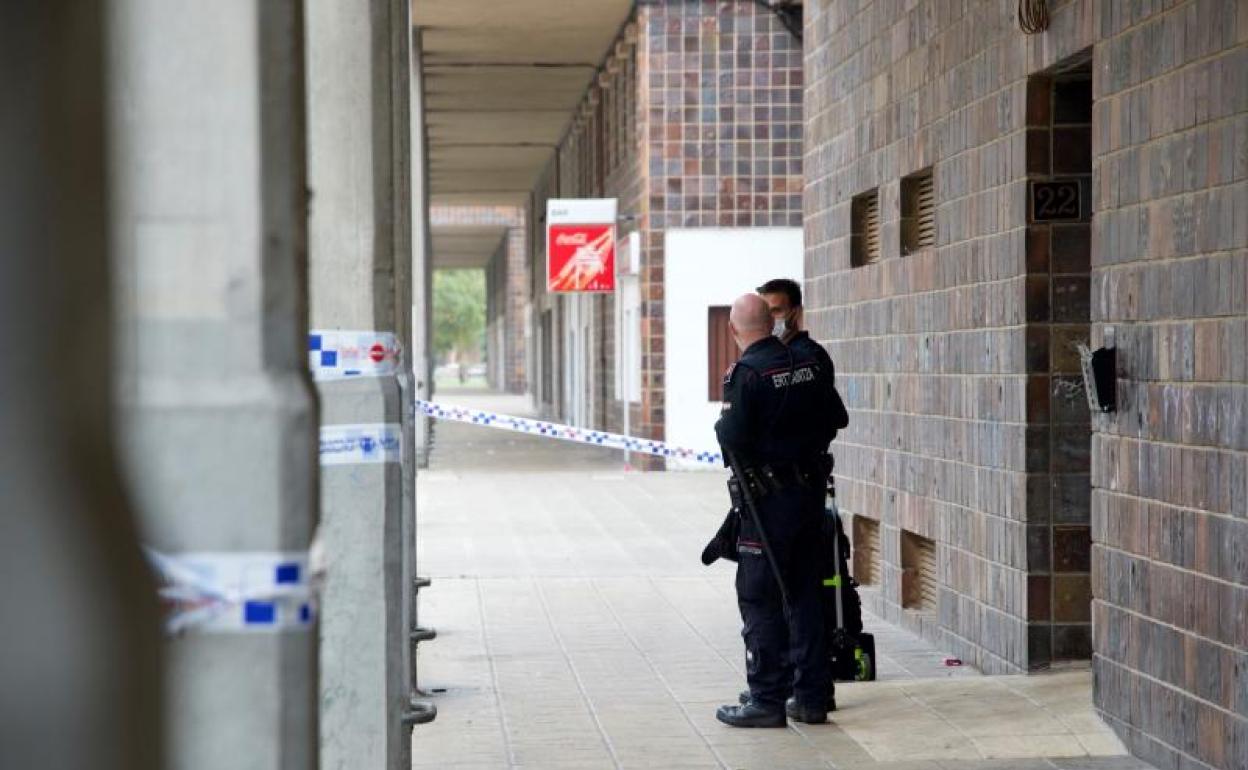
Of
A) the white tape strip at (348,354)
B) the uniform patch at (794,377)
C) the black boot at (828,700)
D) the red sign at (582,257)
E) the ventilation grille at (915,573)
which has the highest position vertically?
the red sign at (582,257)

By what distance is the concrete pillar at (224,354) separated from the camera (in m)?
2.73

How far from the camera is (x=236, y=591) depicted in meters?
2.83

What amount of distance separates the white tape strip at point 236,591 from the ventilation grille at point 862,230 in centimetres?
1045

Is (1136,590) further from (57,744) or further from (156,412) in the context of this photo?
(57,744)

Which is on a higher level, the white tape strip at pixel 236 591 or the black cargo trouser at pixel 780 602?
the white tape strip at pixel 236 591

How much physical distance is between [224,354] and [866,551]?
35.4 ft

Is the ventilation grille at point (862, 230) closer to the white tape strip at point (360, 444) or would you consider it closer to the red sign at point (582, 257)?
the white tape strip at point (360, 444)

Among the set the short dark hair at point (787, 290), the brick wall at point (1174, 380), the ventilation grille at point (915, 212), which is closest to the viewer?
the brick wall at point (1174, 380)

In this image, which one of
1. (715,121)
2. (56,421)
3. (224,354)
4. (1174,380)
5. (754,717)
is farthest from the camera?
(715,121)

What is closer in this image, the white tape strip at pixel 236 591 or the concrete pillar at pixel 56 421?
the concrete pillar at pixel 56 421

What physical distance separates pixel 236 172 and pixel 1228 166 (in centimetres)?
503

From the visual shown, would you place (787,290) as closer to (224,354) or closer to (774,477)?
(774,477)

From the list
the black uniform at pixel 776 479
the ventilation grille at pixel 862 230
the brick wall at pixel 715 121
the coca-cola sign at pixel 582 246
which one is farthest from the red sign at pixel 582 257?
the black uniform at pixel 776 479

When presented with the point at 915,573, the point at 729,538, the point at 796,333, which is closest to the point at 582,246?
the point at 915,573
